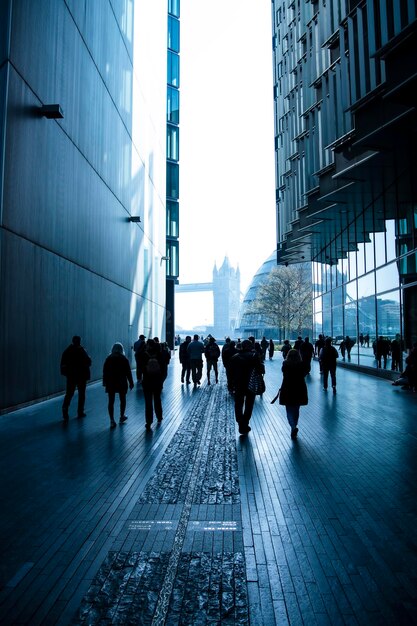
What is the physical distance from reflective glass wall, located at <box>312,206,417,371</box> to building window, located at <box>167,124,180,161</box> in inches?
882

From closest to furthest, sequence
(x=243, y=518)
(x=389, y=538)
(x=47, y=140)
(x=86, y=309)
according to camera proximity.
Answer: (x=389, y=538)
(x=243, y=518)
(x=47, y=140)
(x=86, y=309)

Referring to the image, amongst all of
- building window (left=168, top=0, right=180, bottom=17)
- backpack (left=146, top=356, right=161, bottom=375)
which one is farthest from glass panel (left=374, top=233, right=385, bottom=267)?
building window (left=168, top=0, right=180, bottom=17)

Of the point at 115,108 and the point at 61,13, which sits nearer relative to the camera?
the point at 61,13

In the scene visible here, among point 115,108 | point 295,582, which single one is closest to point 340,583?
point 295,582

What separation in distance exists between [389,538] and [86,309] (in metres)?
14.9

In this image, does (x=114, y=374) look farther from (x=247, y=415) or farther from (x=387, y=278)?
(x=387, y=278)

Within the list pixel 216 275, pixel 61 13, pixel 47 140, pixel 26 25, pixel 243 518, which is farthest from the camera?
pixel 216 275

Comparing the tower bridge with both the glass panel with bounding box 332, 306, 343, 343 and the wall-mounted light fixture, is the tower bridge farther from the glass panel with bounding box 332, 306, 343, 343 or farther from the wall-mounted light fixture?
the wall-mounted light fixture

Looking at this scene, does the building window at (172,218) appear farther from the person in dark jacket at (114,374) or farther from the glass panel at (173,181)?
the person in dark jacket at (114,374)

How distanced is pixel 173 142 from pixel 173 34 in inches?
412

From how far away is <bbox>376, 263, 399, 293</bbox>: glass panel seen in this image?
19612 mm

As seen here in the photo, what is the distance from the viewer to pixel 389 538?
4.51 m

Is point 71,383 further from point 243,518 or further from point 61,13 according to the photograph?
point 61,13

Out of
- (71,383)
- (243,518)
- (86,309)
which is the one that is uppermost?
(86,309)
